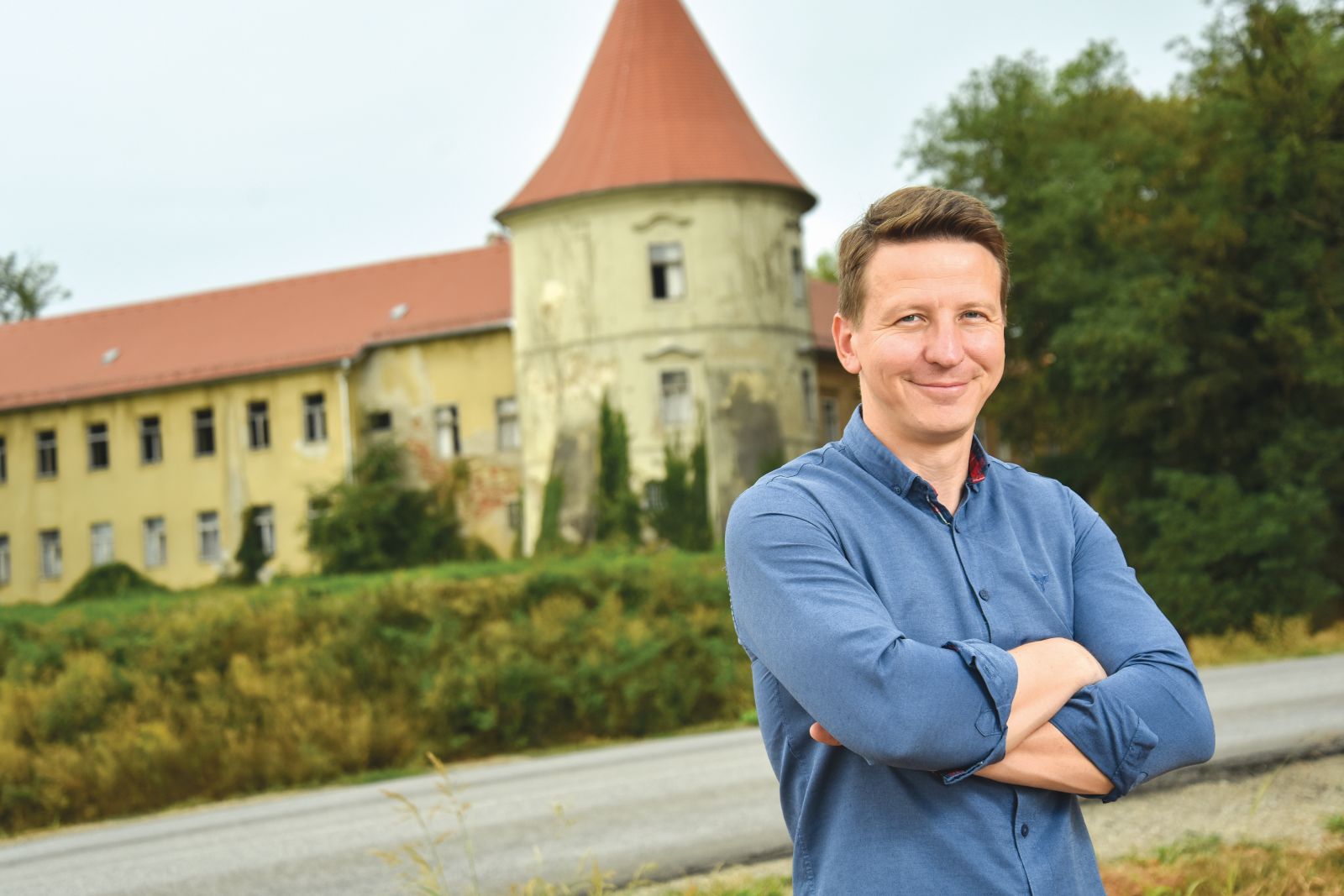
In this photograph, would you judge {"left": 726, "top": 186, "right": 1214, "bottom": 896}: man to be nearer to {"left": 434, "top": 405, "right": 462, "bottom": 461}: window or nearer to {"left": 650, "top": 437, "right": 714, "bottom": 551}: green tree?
{"left": 650, "top": 437, "right": 714, "bottom": 551}: green tree

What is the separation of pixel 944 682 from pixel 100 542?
179 ft

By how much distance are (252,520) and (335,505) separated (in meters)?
4.70

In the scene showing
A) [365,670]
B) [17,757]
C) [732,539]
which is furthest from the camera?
[365,670]

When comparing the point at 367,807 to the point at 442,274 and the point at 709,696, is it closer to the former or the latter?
the point at 709,696

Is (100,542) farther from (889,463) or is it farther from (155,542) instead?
(889,463)

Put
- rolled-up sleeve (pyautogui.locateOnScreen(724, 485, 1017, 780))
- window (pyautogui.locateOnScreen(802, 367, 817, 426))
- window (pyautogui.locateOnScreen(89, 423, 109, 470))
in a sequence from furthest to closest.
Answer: window (pyautogui.locateOnScreen(89, 423, 109, 470))
window (pyautogui.locateOnScreen(802, 367, 817, 426))
rolled-up sleeve (pyautogui.locateOnScreen(724, 485, 1017, 780))

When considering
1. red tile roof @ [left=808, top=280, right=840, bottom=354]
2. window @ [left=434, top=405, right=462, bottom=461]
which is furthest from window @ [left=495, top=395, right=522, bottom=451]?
red tile roof @ [left=808, top=280, right=840, bottom=354]

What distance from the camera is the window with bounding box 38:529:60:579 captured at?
54.2 metres

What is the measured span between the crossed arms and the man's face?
27 cm

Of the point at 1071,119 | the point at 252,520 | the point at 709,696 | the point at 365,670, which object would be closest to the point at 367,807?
the point at 365,670

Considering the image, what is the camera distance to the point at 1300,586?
3441 cm

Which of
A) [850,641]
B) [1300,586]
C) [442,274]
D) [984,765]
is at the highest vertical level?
[442,274]

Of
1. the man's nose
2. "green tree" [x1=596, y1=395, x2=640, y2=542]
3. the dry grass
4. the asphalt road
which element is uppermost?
the man's nose

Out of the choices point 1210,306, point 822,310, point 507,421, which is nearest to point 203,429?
point 507,421
